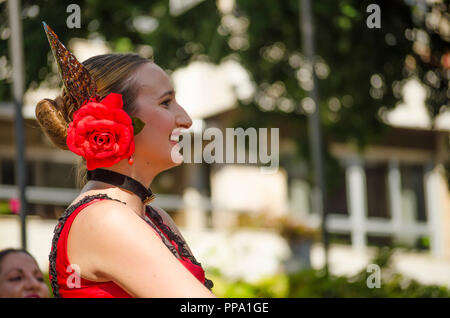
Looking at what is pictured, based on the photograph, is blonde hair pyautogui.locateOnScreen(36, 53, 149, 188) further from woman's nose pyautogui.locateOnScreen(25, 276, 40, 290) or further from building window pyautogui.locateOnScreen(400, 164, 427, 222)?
building window pyautogui.locateOnScreen(400, 164, 427, 222)

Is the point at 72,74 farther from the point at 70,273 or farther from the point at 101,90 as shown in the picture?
the point at 70,273

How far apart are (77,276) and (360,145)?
7199 millimetres

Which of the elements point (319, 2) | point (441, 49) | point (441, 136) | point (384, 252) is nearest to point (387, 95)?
point (441, 49)

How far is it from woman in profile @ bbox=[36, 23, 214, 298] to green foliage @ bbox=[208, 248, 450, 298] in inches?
86.4

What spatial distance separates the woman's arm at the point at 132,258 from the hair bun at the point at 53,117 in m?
0.41

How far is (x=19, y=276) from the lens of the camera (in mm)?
3320

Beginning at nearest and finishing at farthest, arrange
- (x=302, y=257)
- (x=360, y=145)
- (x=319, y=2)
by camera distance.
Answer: (x=319, y=2) → (x=360, y=145) → (x=302, y=257)

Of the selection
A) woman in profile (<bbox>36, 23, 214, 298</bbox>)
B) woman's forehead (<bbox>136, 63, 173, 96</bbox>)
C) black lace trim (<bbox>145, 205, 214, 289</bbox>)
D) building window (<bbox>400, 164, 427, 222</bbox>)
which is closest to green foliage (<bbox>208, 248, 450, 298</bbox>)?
black lace trim (<bbox>145, 205, 214, 289</bbox>)

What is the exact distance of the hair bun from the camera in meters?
1.76

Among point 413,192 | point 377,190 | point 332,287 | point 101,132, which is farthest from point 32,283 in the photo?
point 413,192

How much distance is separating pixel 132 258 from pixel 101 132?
1.08ft

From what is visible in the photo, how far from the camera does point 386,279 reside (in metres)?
4.26

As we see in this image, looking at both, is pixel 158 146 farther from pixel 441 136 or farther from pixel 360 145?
pixel 441 136

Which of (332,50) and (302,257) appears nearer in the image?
(332,50)
